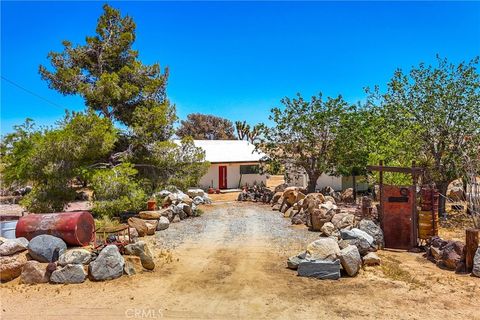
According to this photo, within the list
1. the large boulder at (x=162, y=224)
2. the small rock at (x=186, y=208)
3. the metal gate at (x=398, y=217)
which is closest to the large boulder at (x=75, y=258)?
the large boulder at (x=162, y=224)

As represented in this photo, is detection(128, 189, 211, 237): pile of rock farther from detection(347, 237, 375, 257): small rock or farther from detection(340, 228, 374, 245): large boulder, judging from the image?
detection(347, 237, 375, 257): small rock

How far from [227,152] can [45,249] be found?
2298cm

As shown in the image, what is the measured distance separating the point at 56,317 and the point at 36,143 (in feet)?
35.1

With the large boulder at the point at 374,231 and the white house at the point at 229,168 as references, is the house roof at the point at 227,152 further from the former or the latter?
the large boulder at the point at 374,231

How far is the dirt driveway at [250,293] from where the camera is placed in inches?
287

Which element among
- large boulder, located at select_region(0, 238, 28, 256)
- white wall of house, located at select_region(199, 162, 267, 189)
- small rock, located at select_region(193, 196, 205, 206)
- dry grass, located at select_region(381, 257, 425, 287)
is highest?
white wall of house, located at select_region(199, 162, 267, 189)

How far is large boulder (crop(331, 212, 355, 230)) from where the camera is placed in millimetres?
13587

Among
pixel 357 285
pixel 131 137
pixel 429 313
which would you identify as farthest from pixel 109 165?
pixel 429 313

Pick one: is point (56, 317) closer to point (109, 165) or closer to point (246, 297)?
point (246, 297)

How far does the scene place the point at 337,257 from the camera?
9.48 metres

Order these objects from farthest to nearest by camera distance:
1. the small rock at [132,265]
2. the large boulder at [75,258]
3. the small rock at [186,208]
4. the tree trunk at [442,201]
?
the small rock at [186,208] < the tree trunk at [442,201] < the small rock at [132,265] < the large boulder at [75,258]

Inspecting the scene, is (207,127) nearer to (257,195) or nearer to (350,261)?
(257,195)

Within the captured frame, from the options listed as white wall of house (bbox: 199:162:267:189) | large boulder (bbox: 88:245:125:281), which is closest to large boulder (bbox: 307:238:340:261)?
large boulder (bbox: 88:245:125:281)

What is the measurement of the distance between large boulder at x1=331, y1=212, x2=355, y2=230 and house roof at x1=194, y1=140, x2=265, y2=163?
16.0m
